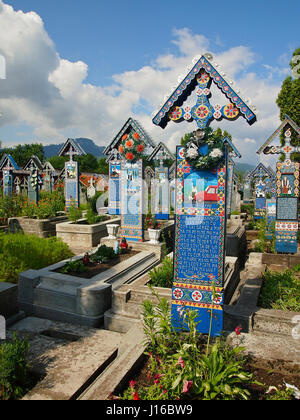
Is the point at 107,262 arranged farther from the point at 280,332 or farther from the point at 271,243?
the point at 271,243

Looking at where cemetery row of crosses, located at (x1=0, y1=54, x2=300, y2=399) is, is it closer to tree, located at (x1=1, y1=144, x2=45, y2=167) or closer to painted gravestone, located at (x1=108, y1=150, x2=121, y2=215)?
painted gravestone, located at (x1=108, y1=150, x2=121, y2=215)

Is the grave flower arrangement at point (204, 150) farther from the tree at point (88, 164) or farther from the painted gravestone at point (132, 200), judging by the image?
the tree at point (88, 164)

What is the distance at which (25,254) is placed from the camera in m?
7.27

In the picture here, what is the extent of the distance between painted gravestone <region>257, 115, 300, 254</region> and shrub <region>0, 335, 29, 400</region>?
763 cm

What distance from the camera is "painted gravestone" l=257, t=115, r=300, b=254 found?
28.7ft

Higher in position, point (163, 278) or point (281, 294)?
point (163, 278)

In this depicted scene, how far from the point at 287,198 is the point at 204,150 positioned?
572cm

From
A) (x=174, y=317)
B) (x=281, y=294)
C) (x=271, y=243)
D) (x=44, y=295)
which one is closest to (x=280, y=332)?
(x=281, y=294)

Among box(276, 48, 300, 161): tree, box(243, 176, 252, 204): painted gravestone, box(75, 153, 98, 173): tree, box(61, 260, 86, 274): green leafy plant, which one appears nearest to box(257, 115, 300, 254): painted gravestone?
box(61, 260, 86, 274): green leafy plant

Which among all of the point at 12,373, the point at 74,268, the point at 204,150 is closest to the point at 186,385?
the point at 12,373

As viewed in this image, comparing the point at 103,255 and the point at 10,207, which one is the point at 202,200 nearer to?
the point at 103,255

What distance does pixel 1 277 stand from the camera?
256 inches
